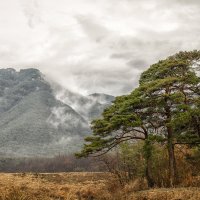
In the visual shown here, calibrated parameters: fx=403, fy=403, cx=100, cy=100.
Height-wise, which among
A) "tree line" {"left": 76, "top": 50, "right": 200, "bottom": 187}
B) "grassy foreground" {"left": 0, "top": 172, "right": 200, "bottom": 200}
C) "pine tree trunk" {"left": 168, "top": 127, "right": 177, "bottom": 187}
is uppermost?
"tree line" {"left": 76, "top": 50, "right": 200, "bottom": 187}

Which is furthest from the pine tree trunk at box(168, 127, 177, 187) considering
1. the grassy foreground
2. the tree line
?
the grassy foreground

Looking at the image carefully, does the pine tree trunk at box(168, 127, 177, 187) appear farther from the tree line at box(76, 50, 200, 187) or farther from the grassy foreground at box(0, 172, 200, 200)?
the grassy foreground at box(0, 172, 200, 200)

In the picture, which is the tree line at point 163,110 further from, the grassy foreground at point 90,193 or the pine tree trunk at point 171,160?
the grassy foreground at point 90,193

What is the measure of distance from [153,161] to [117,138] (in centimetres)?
561

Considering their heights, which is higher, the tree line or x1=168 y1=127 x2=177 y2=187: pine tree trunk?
the tree line

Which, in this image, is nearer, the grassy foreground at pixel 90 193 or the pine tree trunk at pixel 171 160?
the grassy foreground at pixel 90 193

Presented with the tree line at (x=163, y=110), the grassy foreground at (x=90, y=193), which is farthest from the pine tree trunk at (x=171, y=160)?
the grassy foreground at (x=90, y=193)

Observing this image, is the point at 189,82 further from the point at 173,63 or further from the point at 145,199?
the point at 145,199

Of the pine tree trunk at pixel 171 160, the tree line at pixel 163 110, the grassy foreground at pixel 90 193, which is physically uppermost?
the tree line at pixel 163 110

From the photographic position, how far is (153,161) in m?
35.9

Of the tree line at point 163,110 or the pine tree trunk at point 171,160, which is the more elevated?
the tree line at point 163,110

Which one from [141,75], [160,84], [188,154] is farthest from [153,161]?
[160,84]

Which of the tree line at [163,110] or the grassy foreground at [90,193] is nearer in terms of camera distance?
the grassy foreground at [90,193]

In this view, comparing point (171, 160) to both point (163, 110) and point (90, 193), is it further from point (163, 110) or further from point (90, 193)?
point (90, 193)
